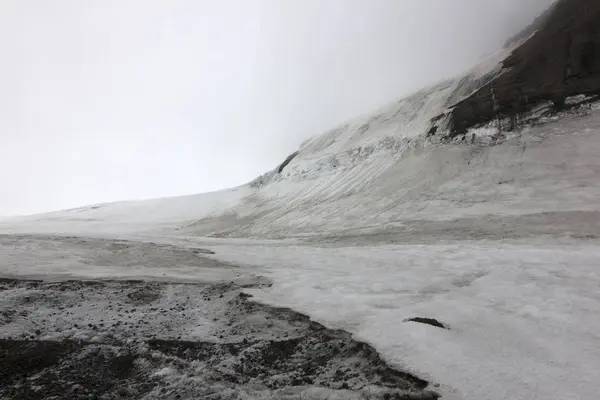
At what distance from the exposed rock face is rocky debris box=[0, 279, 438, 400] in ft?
78.4

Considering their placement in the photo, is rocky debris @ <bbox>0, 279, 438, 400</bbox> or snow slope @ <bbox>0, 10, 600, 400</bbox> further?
snow slope @ <bbox>0, 10, 600, 400</bbox>

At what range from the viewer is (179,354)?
505cm

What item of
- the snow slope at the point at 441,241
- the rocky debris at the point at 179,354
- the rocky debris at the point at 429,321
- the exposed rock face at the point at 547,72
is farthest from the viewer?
the exposed rock face at the point at 547,72

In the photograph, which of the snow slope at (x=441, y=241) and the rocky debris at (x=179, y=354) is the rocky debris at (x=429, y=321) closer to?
the snow slope at (x=441, y=241)

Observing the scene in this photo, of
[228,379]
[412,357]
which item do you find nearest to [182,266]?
[228,379]

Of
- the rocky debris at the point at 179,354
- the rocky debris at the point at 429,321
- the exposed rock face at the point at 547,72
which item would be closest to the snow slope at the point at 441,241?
the rocky debris at the point at 429,321

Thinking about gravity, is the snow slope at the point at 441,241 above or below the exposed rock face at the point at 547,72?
below

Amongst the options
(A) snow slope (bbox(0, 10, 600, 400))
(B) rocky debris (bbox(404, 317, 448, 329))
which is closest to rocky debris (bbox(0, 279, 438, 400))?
(A) snow slope (bbox(0, 10, 600, 400))

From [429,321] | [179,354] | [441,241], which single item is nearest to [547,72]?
[441,241]

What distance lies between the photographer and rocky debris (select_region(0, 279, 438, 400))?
13.6 ft

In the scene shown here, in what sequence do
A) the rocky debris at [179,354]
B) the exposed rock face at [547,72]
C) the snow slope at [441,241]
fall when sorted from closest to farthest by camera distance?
the rocky debris at [179,354]
the snow slope at [441,241]
the exposed rock face at [547,72]

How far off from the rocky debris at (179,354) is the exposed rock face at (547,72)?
23.9m

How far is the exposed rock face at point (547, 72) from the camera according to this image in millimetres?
24281

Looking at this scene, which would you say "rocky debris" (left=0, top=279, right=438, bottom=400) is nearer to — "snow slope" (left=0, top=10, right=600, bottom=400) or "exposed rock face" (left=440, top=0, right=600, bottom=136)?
"snow slope" (left=0, top=10, right=600, bottom=400)
